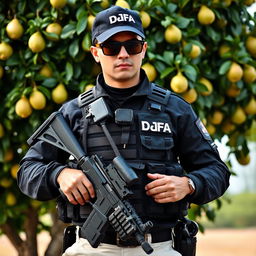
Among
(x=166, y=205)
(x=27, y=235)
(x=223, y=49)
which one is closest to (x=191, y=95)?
(x=223, y=49)

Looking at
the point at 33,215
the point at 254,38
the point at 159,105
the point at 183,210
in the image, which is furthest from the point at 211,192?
the point at 33,215

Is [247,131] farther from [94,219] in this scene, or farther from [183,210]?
[94,219]

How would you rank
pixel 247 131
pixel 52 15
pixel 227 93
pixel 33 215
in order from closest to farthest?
pixel 52 15 < pixel 227 93 < pixel 247 131 < pixel 33 215

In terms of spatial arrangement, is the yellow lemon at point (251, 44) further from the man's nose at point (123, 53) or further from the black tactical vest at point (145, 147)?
the man's nose at point (123, 53)

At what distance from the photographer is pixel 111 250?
2.34m

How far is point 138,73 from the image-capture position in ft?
8.07

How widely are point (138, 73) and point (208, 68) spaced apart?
142cm

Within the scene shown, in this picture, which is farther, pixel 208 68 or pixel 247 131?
pixel 247 131

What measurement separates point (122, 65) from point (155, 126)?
271 millimetres

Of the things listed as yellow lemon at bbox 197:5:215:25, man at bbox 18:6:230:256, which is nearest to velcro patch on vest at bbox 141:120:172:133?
man at bbox 18:6:230:256

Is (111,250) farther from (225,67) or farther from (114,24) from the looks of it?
(225,67)

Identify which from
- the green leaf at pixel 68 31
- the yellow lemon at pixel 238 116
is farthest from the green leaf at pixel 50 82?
the yellow lemon at pixel 238 116

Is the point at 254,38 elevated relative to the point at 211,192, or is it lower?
elevated

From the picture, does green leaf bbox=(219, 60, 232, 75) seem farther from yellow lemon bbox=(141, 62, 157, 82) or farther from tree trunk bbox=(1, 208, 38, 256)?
tree trunk bbox=(1, 208, 38, 256)
